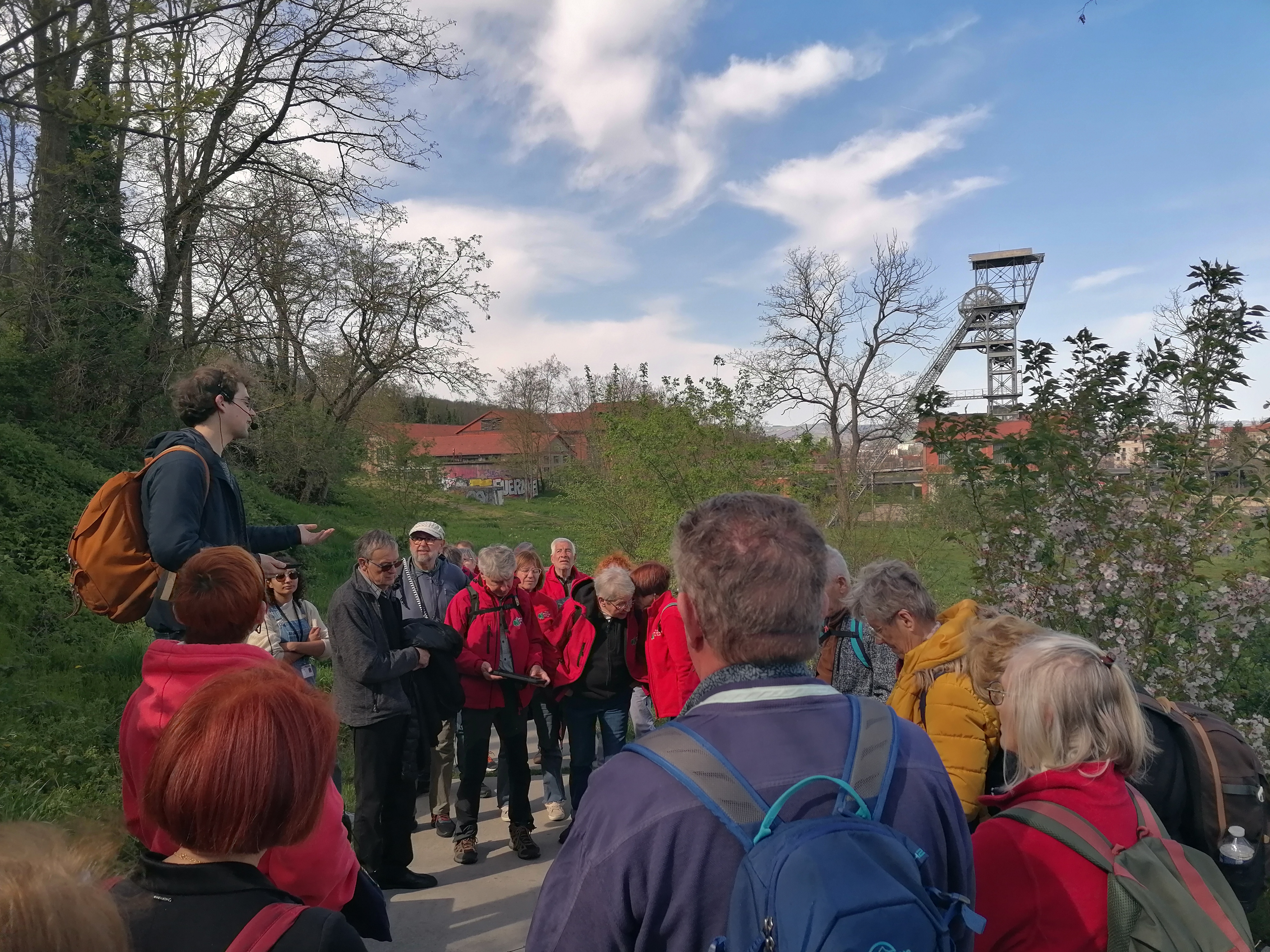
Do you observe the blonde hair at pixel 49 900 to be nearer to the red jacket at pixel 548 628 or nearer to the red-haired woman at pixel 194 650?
the red-haired woman at pixel 194 650

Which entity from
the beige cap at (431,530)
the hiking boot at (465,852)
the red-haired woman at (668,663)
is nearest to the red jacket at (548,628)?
the red-haired woman at (668,663)

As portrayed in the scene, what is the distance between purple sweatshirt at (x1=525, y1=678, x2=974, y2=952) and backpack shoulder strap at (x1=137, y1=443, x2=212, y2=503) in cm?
229

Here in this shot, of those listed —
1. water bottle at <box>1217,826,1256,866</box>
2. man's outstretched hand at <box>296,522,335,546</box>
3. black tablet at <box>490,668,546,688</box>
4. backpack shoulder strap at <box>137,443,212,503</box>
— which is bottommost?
black tablet at <box>490,668,546,688</box>

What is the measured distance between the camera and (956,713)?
2607 millimetres

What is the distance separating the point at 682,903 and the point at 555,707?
5273mm

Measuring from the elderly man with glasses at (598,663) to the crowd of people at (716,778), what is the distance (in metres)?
2.42

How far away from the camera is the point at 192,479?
3.00m

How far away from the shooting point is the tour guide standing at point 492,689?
5.18 metres

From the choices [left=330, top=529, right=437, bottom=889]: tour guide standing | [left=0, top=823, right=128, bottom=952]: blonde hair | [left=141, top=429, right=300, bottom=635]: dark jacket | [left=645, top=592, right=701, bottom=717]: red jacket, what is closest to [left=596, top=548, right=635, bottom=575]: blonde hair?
[left=645, top=592, right=701, bottom=717]: red jacket

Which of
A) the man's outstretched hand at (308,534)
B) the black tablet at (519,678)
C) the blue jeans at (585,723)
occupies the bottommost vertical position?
the blue jeans at (585,723)

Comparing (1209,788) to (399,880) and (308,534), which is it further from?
(399,880)

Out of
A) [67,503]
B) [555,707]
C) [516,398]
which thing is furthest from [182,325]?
[516,398]

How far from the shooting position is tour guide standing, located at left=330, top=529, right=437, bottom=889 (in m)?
4.50

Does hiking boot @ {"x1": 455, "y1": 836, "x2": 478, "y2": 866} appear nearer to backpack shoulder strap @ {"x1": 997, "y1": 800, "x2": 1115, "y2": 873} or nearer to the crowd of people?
the crowd of people
